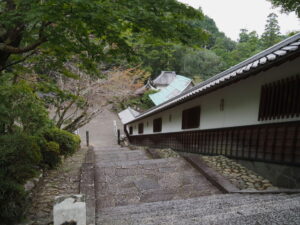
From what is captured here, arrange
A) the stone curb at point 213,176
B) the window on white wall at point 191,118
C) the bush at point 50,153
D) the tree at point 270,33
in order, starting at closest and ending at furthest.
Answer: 1. the stone curb at point 213,176
2. the bush at point 50,153
3. the window on white wall at point 191,118
4. the tree at point 270,33

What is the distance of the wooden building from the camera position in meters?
4.24

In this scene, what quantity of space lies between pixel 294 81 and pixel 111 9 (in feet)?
13.6

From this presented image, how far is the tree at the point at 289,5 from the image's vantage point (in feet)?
23.5

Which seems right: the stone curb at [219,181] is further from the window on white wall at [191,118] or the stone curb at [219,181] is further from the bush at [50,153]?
the bush at [50,153]

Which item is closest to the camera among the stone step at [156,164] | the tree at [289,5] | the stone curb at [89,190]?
the stone curb at [89,190]

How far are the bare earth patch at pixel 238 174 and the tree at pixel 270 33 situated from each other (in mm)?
33313

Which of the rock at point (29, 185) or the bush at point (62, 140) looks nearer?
the rock at point (29, 185)

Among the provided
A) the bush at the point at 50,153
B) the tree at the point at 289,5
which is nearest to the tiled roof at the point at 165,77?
the tree at the point at 289,5

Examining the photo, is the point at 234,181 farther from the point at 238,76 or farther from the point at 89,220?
the point at 89,220

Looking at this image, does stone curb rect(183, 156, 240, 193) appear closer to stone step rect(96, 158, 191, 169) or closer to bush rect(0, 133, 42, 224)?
stone step rect(96, 158, 191, 169)

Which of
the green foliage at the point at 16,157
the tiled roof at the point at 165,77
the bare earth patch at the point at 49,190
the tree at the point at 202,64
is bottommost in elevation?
the bare earth patch at the point at 49,190

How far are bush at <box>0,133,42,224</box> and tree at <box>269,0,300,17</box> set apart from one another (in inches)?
361

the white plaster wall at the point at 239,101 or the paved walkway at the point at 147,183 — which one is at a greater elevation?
the white plaster wall at the point at 239,101

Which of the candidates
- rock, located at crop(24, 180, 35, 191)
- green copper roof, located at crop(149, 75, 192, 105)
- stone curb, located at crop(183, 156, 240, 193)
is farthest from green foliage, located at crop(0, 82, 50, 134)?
green copper roof, located at crop(149, 75, 192, 105)
